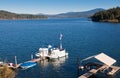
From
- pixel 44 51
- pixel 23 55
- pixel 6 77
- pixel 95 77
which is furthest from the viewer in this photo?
pixel 23 55

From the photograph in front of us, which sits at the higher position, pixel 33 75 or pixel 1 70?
pixel 1 70

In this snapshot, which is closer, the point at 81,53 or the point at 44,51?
the point at 44,51

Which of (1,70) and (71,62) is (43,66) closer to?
(71,62)

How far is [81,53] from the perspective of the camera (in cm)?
7338

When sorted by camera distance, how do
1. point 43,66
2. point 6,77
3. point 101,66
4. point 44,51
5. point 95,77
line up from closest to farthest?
1. point 6,77
2. point 95,77
3. point 101,66
4. point 43,66
5. point 44,51

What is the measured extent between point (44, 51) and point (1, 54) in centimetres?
1577

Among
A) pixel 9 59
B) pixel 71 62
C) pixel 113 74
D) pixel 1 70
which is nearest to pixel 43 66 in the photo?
pixel 71 62

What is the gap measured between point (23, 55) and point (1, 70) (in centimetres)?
4369

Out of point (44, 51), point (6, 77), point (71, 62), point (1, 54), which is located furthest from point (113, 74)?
point (1, 54)

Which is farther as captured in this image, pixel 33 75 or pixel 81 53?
pixel 81 53

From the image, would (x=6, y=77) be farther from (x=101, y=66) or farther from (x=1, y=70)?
(x=101, y=66)

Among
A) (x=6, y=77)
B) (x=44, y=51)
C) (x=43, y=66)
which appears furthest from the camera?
(x=44, y=51)

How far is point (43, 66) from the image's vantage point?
2292 inches

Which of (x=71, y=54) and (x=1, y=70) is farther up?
(x=1, y=70)
